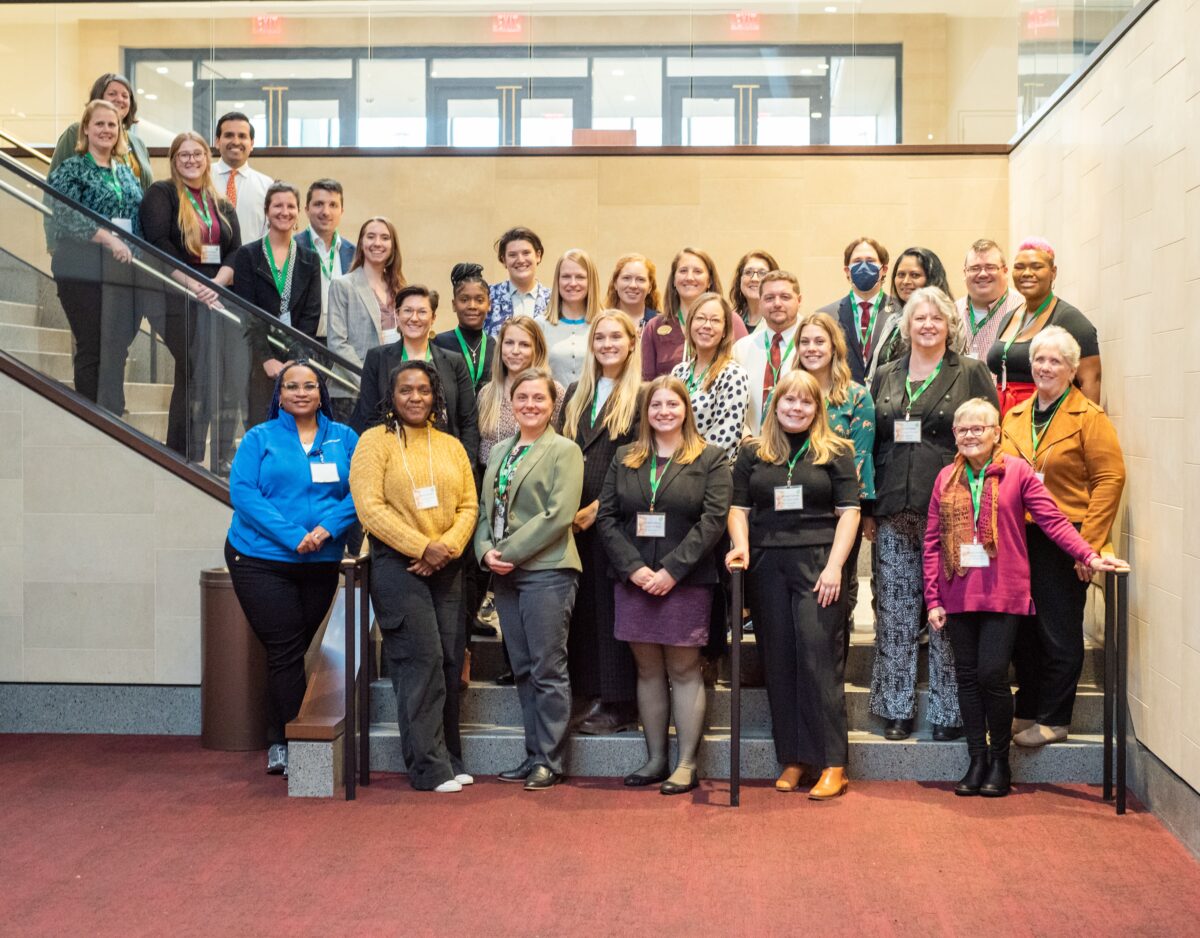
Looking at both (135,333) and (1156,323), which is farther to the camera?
(135,333)

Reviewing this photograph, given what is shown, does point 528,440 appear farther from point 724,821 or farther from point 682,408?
point 724,821

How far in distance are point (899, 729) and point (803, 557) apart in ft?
2.90

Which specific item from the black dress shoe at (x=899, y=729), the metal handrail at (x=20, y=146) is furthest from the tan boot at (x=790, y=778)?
the metal handrail at (x=20, y=146)

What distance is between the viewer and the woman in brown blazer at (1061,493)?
5.14m

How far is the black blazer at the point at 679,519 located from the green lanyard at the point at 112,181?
3648 millimetres

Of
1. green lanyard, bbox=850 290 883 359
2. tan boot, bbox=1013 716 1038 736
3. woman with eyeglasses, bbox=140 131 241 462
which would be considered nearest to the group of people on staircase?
tan boot, bbox=1013 716 1038 736

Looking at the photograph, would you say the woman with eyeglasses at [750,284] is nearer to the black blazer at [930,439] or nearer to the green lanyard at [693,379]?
the green lanyard at [693,379]

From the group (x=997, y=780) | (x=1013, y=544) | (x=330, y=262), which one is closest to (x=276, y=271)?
(x=330, y=262)

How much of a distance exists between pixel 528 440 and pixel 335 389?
136cm

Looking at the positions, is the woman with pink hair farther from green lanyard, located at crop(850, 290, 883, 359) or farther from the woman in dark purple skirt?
the woman in dark purple skirt

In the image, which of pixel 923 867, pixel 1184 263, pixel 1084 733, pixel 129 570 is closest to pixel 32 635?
pixel 129 570

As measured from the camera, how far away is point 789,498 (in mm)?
5090

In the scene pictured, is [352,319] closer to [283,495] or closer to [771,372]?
[283,495]

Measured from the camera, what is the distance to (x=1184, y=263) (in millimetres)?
4656
